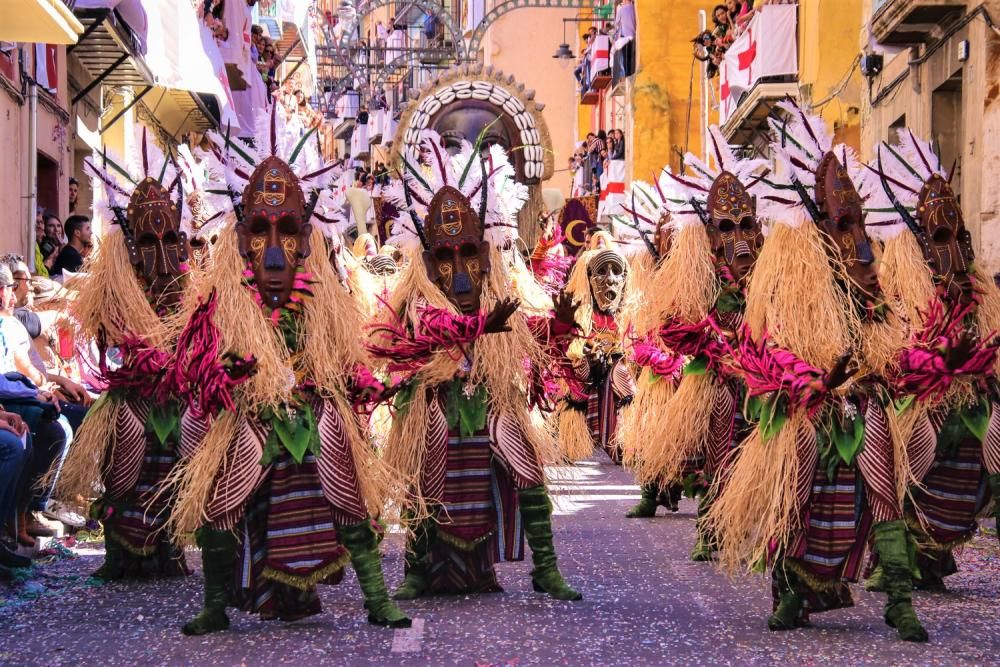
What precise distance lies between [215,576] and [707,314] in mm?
3615

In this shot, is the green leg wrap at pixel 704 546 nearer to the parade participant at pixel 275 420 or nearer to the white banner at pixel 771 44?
the parade participant at pixel 275 420

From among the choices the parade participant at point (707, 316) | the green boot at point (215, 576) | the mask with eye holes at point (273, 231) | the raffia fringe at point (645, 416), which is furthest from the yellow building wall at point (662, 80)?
the green boot at point (215, 576)

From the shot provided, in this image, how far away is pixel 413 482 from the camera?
7234mm

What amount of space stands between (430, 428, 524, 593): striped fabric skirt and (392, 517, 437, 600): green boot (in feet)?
0.11

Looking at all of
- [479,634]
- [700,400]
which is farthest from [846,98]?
[479,634]

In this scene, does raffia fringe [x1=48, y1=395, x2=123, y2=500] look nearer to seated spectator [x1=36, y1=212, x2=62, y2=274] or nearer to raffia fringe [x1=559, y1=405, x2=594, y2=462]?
raffia fringe [x1=559, y1=405, x2=594, y2=462]

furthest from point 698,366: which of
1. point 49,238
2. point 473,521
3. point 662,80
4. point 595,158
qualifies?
point 595,158

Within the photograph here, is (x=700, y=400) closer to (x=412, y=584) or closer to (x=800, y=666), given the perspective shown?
(x=412, y=584)

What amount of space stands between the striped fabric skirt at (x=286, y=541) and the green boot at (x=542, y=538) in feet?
3.49

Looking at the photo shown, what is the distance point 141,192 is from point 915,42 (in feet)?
31.3

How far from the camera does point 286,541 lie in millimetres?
6461

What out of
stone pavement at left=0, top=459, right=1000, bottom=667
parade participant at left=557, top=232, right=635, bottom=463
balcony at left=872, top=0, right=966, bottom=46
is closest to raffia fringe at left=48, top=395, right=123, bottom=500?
stone pavement at left=0, top=459, right=1000, bottom=667

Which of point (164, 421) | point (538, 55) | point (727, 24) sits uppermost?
point (538, 55)

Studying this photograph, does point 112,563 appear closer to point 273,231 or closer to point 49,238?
point 273,231
